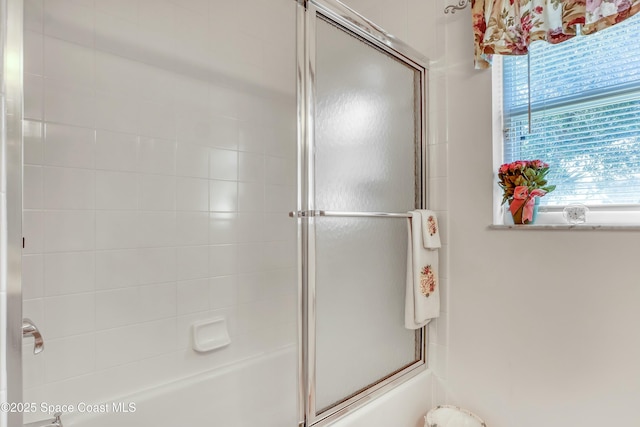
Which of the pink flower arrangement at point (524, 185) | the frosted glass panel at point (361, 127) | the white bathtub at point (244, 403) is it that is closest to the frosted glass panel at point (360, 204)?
the frosted glass panel at point (361, 127)

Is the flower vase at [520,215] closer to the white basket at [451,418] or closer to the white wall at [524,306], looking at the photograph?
the white wall at [524,306]

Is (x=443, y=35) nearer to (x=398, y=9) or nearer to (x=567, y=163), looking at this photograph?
(x=398, y=9)

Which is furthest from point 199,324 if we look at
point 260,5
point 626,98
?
point 626,98

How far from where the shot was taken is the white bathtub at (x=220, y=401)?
1407mm

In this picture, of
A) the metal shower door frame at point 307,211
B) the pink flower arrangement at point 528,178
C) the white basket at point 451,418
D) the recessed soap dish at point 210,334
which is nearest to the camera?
the metal shower door frame at point 307,211

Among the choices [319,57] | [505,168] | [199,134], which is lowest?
[505,168]

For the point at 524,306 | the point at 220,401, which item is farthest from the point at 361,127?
the point at 220,401

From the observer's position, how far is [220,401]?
1661 millimetres

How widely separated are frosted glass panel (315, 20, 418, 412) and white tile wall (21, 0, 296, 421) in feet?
2.23

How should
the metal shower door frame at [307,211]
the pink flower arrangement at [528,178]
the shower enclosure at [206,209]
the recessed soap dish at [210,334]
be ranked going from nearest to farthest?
the metal shower door frame at [307,211] < the shower enclosure at [206,209] < the pink flower arrangement at [528,178] < the recessed soap dish at [210,334]

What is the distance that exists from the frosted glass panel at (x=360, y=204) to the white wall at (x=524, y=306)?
23cm

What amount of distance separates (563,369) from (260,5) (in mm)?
2137

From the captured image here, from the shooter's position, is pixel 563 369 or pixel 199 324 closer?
pixel 563 369

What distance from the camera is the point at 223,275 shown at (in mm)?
1745
